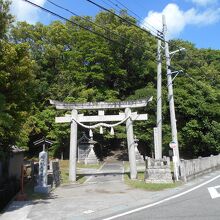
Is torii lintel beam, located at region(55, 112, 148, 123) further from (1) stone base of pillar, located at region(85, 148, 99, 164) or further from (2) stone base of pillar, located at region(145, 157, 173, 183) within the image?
(1) stone base of pillar, located at region(85, 148, 99, 164)

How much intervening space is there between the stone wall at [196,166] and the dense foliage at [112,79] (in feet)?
44.4

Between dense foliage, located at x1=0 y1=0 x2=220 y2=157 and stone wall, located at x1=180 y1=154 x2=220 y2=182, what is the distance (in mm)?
13531

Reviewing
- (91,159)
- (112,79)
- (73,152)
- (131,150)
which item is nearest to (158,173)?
(131,150)

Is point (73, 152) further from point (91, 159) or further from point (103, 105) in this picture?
point (91, 159)

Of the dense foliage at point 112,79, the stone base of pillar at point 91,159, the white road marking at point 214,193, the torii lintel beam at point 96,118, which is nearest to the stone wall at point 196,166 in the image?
the white road marking at point 214,193

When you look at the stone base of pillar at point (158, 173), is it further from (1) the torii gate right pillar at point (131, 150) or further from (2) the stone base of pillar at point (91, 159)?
(2) the stone base of pillar at point (91, 159)

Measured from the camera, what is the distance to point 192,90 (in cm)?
4341

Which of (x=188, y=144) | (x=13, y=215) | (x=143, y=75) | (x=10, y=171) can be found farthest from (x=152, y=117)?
(x=13, y=215)

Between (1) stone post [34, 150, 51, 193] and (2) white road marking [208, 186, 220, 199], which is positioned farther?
(1) stone post [34, 150, 51, 193]

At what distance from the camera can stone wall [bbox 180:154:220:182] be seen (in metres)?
19.3

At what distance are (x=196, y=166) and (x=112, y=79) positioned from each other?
97.2ft

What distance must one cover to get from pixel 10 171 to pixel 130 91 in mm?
29427

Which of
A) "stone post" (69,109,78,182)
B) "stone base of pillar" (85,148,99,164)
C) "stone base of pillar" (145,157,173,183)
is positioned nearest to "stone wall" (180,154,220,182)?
"stone base of pillar" (145,157,173,183)

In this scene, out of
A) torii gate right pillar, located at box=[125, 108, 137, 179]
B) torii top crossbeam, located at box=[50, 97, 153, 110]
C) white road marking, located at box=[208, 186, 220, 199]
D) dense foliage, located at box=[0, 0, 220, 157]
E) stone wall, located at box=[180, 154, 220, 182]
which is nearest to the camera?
white road marking, located at box=[208, 186, 220, 199]
